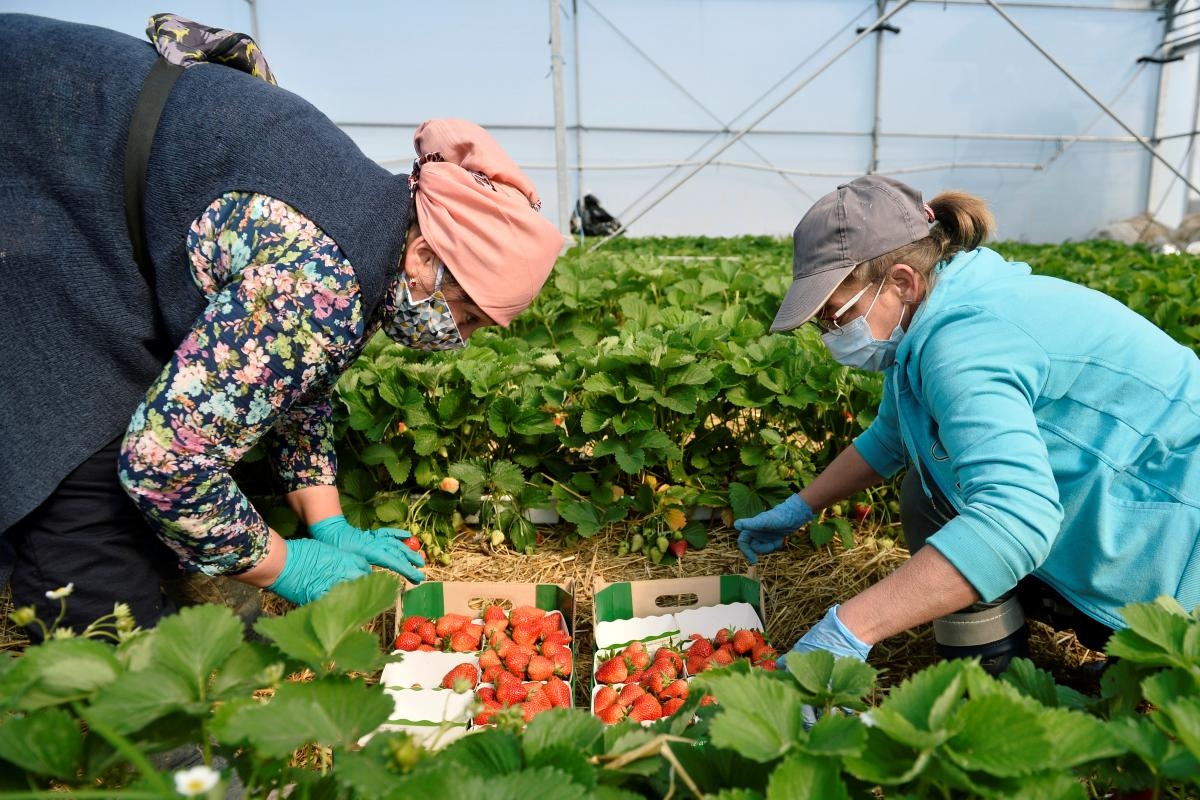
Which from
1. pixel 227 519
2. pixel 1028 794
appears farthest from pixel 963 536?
pixel 227 519

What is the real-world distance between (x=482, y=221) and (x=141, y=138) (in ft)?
2.04

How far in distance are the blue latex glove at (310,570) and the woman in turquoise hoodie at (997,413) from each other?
105cm

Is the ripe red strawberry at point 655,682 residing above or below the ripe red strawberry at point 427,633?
above

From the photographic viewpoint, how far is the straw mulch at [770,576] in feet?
7.24

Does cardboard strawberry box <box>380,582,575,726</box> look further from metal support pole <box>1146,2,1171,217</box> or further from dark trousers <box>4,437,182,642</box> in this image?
metal support pole <box>1146,2,1171,217</box>

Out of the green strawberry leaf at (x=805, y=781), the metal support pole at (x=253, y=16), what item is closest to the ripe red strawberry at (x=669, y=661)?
the green strawberry leaf at (x=805, y=781)

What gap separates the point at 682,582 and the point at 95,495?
4.65 ft

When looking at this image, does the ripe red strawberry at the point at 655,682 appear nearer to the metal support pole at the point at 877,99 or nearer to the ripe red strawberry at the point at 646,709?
the ripe red strawberry at the point at 646,709

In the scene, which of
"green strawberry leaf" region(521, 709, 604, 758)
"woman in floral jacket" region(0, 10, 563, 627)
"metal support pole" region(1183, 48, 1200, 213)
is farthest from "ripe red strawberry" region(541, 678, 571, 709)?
"metal support pole" region(1183, 48, 1200, 213)

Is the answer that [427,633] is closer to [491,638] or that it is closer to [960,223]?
[491,638]

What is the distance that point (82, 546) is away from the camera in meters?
1.67

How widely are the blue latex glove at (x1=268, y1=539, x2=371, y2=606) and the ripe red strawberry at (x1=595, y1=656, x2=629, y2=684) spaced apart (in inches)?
23.0

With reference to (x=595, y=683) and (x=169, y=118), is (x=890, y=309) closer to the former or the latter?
(x=595, y=683)

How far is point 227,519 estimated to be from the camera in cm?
163
